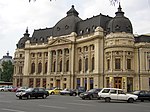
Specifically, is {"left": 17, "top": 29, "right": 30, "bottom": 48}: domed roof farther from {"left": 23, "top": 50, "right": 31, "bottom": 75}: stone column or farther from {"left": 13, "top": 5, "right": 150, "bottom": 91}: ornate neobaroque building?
{"left": 23, "top": 50, "right": 31, "bottom": 75}: stone column

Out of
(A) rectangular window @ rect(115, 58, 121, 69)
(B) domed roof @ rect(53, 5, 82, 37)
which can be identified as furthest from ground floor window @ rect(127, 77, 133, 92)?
(B) domed roof @ rect(53, 5, 82, 37)

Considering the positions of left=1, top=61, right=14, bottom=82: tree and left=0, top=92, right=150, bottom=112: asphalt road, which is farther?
left=1, top=61, right=14, bottom=82: tree

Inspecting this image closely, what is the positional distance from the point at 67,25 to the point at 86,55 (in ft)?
40.0

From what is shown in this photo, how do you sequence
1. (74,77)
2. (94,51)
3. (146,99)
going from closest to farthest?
(146,99) < (94,51) < (74,77)

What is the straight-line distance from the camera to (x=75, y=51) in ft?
241

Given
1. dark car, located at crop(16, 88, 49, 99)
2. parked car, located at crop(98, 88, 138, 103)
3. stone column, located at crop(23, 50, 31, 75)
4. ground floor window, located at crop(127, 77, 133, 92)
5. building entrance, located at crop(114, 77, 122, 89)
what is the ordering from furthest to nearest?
stone column, located at crop(23, 50, 31, 75) → ground floor window, located at crop(127, 77, 133, 92) → building entrance, located at crop(114, 77, 122, 89) → dark car, located at crop(16, 88, 49, 99) → parked car, located at crop(98, 88, 138, 103)

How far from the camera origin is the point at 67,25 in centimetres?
7662

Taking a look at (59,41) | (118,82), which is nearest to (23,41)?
(59,41)

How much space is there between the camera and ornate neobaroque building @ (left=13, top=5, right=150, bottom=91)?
61.3 metres

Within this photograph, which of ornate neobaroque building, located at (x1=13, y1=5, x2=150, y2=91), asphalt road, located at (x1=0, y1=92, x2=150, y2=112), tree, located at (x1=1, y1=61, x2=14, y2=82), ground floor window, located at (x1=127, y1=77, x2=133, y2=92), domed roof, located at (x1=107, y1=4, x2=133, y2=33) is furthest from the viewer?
tree, located at (x1=1, y1=61, x2=14, y2=82)

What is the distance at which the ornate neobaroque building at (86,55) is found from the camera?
201 feet

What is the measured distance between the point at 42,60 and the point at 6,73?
32.8 metres

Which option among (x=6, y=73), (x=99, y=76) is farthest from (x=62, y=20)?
(x=6, y=73)

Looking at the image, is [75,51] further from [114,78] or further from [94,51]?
[114,78]
